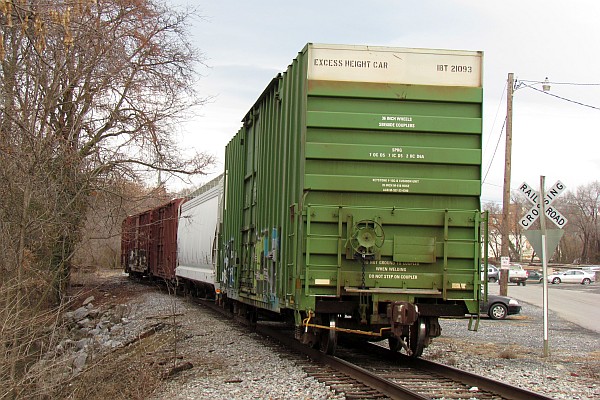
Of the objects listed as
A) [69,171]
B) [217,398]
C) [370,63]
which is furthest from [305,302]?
[69,171]

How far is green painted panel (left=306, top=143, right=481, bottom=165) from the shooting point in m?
9.51

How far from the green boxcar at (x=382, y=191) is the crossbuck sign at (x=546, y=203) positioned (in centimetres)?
369

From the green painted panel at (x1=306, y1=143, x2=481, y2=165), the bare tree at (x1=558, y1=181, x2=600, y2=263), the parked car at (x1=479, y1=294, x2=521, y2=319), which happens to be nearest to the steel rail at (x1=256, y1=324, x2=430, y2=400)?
the green painted panel at (x1=306, y1=143, x2=481, y2=165)

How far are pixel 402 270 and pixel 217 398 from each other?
120 inches

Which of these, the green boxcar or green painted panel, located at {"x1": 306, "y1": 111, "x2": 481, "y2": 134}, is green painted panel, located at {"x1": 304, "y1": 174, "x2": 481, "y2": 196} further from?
green painted panel, located at {"x1": 306, "y1": 111, "x2": 481, "y2": 134}

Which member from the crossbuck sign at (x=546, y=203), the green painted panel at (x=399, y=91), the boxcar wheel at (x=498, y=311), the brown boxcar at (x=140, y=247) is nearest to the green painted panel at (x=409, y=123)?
the green painted panel at (x=399, y=91)

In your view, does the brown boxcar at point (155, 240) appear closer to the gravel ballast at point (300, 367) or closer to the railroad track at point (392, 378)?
the gravel ballast at point (300, 367)

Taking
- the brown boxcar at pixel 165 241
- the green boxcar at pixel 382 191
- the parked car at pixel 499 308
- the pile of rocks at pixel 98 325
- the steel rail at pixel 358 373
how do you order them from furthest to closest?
the brown boxcar at pixel 165 241
the parked car at pixel 499 308
the pile of rocks at pixel 98 325
the green boxcar at pixel 382 191
the steel rail at pixel 358 373

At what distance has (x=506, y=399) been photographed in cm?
771

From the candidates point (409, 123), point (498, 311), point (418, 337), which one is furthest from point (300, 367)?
point (498, 311)

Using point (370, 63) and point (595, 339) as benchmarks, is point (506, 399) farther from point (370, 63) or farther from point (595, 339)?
point (595, 339)

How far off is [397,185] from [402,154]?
16.7 inches

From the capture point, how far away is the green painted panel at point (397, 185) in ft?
31.0

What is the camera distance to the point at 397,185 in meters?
9.60
